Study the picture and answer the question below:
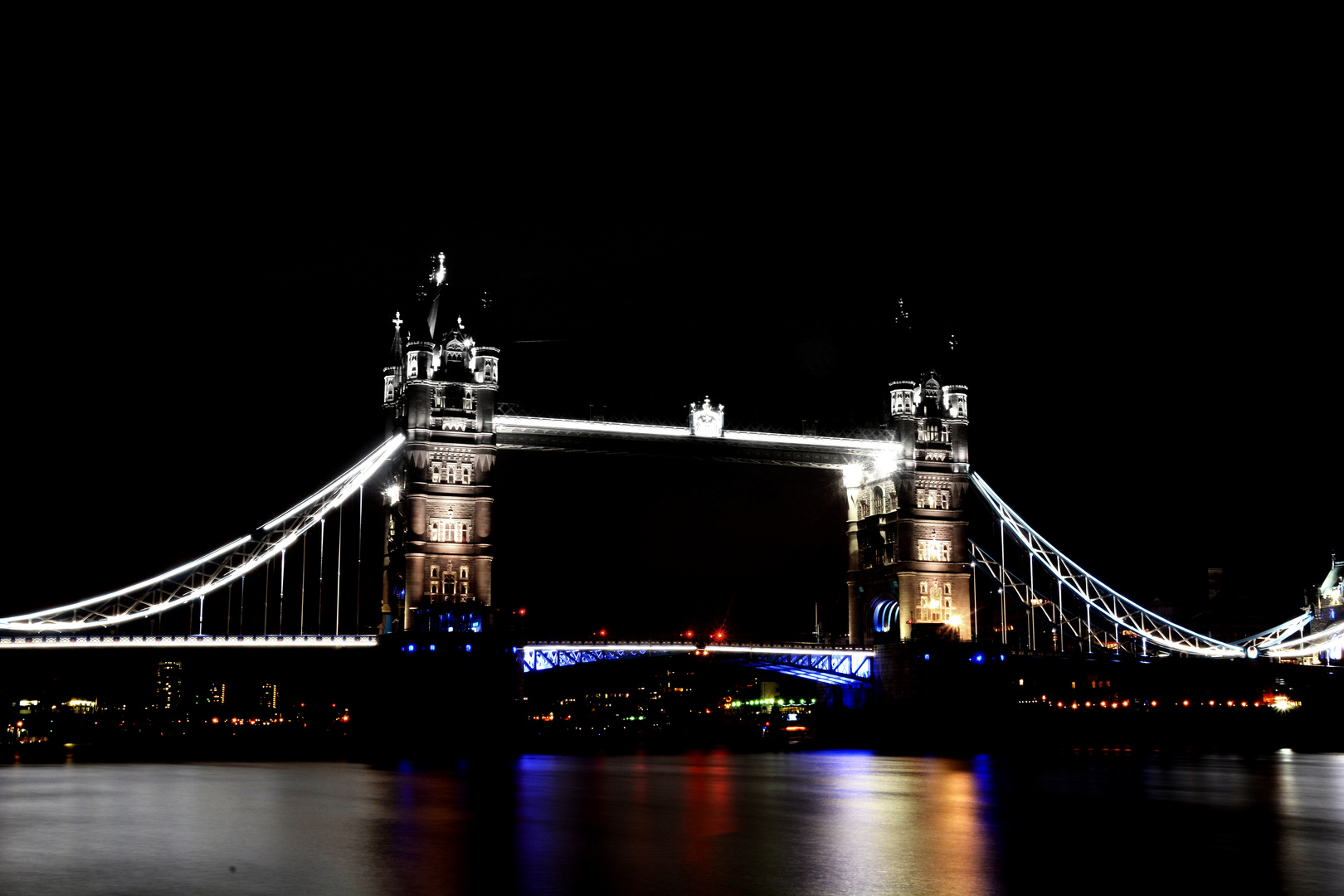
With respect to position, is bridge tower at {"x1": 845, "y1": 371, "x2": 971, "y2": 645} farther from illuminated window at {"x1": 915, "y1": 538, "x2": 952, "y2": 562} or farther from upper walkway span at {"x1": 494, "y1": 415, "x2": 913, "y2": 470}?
upper walkway span at {"x1": 494, "y1": 415, "x2": 913, "y2": 470}

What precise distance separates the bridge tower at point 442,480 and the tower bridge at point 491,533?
66 mm

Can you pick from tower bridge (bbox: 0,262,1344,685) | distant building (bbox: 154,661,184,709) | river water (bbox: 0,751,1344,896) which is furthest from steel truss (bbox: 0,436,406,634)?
distant building (bbox: 154,661,184,709)

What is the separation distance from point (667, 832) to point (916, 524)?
43218mm

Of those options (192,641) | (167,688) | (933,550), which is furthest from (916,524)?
(167,688)

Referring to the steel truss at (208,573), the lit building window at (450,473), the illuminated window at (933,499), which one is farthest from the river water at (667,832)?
the illuminated window at (933,499)

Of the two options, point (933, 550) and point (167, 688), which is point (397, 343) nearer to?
point (933, 550)

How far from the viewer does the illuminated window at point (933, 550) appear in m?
67.9

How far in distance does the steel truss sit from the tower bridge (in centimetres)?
11

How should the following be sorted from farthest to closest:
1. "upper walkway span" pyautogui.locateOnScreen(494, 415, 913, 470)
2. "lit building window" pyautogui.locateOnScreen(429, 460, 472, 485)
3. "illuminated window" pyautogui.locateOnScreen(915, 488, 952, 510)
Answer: "illuminated window" pyautogui.locateOnScreen(915, 488, 952, 510) < "upper walkway span" pyautogui.locateOnScreen(494, 415, 913, 470) < "lit building window" pyautogui.locateOnScreen(429, 460, 472, 485)

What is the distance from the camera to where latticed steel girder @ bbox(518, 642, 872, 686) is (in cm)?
6200

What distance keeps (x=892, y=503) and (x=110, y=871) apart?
5116 centimetres

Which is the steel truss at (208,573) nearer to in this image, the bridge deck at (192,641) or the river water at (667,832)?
the bridge deck at (192,641)

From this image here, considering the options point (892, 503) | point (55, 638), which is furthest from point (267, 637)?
point (892, 503)

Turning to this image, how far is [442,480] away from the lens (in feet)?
194
